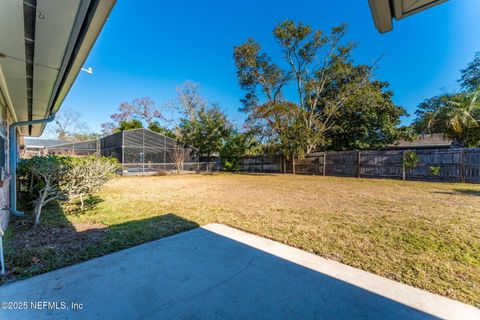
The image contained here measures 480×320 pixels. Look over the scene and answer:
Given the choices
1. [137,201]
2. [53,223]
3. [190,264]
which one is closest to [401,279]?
[190,264]

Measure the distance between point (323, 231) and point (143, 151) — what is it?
13.9 m

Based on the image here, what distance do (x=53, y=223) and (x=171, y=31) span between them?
38.2 feet

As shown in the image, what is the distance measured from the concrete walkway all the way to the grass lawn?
0.92ft

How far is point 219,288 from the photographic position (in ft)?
6.36

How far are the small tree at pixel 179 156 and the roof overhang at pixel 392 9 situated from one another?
15.8 meters

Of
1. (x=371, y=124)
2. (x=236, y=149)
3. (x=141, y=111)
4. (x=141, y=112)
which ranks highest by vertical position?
(x=141, y=111)

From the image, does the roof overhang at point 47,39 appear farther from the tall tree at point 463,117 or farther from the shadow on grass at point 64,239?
the tall tree at point 463,117

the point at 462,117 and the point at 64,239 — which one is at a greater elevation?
the point at 462,117

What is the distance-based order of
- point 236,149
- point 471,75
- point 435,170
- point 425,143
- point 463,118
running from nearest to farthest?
point 435,170 < point 463,118 < point 471,75 < point 236,149 < point 425,143

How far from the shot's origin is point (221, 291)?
189 cm

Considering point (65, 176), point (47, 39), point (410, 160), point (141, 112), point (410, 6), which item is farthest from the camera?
point (141, 112)

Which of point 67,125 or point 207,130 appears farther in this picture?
point 67,125

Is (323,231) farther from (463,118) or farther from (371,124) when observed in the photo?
(371,124)

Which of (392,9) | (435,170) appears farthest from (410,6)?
(435,170)
